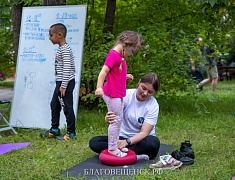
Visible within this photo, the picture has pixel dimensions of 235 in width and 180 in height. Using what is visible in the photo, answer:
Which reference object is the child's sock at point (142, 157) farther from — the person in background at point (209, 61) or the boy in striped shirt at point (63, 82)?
the person in background at point (209, 61)

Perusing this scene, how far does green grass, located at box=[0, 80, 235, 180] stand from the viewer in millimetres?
4109

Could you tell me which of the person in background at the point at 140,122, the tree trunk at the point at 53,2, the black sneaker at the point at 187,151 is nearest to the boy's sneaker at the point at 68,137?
the person in background at the point at 140,122

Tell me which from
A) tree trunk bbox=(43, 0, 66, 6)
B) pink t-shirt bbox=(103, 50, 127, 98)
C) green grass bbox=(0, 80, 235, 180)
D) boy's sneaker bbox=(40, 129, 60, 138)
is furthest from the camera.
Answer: tree trunk bbox=(43, 0, 66, 6)

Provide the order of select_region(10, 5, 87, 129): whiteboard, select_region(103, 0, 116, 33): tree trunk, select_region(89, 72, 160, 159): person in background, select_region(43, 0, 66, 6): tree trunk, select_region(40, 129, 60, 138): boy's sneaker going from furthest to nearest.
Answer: select_region(103, 0, 116, 33): tree trunk
select_region(43, 0, 66, 6): tree trunk
select_region(10, 5, 87, 129): whiteboard
select_region(40, 129, 60, 138): boy's sneaker
select_region(89, 72, 160, 159): person in background

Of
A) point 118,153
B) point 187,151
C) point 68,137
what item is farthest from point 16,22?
point 187,151

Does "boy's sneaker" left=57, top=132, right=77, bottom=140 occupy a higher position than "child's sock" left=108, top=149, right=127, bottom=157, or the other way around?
"child's sock" left=108, top=149, right=127, bottom=157

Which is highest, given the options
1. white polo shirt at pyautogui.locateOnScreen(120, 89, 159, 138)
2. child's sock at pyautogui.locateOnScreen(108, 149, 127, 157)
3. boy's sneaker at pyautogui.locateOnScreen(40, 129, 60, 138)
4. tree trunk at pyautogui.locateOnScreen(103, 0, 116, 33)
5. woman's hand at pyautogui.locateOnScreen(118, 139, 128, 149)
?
tree trunk at pyautogui.locateOnScreen(103, 0, 116, 33)

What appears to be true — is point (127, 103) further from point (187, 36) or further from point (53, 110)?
point (187, 36)

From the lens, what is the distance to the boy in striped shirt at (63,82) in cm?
592

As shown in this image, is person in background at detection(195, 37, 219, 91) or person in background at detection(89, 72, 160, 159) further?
person in background at detection(195, 37, 219, 91)

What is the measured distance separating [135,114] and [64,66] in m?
1.55

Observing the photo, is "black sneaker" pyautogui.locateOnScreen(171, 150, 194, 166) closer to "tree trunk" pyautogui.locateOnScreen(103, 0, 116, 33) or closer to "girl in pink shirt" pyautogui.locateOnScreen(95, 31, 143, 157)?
"girl in pink shirt" pyautogui.locateOnScreen(95, 31, 143, 157)

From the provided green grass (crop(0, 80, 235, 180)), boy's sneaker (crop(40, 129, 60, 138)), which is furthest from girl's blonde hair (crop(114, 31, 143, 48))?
boy's sneaker (crop(40, 129, 60, 138))

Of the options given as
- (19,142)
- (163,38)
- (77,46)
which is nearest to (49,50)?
(77,46)
